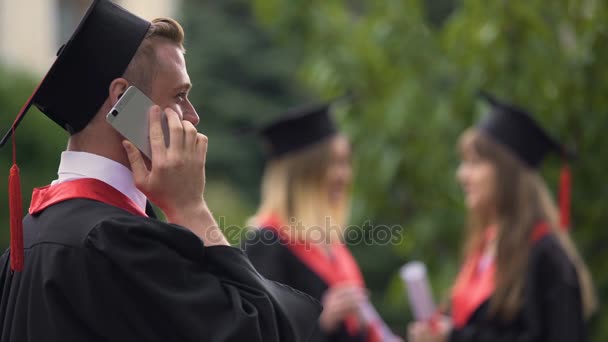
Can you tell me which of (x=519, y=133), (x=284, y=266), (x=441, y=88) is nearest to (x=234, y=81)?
(x=441, y=88)

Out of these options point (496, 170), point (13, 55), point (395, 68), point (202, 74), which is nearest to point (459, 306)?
point (496, 170)

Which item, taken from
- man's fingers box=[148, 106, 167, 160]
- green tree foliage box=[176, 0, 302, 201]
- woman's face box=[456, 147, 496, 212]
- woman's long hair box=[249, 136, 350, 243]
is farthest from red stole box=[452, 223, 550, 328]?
green tree foliage box=[176, 0, 302, 201]

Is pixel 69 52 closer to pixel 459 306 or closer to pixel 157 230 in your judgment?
pixel 157 230

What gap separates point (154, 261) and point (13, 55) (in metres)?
15.1

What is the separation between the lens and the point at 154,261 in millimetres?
1961

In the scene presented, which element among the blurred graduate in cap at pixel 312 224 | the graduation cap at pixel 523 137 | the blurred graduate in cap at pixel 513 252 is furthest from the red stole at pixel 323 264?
the graduation cap at pixel 523 137

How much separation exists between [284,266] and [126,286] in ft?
9.24

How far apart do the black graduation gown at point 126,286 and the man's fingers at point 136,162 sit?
0.30 feet

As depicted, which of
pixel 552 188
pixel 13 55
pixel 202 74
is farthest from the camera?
pixel 202 74

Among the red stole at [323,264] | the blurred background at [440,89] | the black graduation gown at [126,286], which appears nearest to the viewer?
the black graduation gown at [126,286]

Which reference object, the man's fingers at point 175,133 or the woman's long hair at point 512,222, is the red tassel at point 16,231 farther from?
the woman's long hair at point 512,222

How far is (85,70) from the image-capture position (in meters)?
2.09

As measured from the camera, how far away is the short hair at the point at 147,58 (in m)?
2.13

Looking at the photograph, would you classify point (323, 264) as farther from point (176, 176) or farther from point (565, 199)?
point (176, 176)
